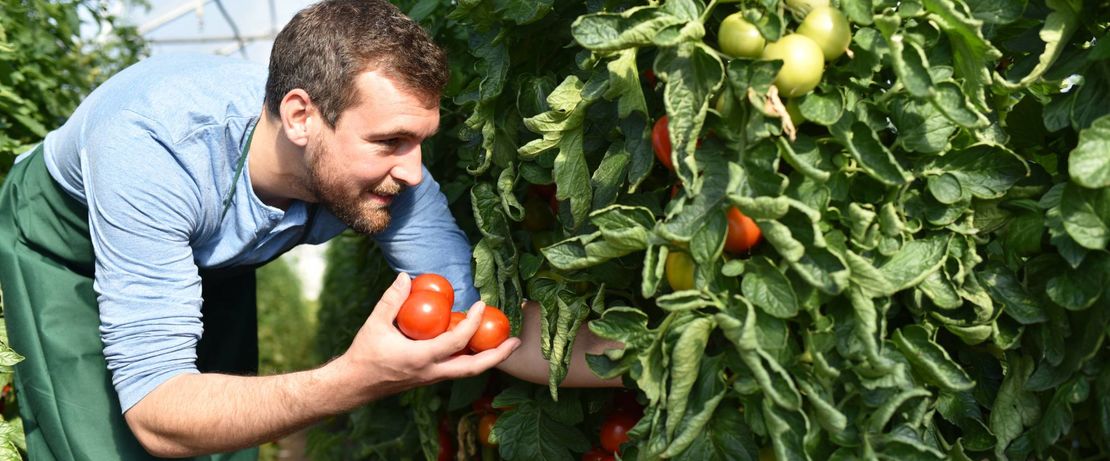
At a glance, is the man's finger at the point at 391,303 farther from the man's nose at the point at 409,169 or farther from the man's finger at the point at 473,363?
the man's nose at the point at 409,169

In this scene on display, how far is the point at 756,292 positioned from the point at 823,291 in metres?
0.07

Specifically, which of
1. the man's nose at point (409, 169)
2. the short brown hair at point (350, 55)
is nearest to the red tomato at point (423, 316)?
the man's nose at point (409, 169)

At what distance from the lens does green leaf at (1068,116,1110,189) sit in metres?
1.04

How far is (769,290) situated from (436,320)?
0.65 metres

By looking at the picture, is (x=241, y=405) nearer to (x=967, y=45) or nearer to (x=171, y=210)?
(x=171, y=210)

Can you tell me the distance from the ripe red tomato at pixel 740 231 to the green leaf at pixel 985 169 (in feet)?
0.79

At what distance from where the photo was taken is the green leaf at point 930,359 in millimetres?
1121

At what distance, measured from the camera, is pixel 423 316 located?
5.14 ft

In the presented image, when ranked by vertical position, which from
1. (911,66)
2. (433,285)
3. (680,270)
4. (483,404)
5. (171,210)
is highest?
(911,66)

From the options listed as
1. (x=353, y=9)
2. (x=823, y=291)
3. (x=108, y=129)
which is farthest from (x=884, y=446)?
(x=108, y=129)

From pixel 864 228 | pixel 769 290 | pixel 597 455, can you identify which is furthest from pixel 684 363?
pixel 597 455

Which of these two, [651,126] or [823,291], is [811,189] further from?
[651,126]

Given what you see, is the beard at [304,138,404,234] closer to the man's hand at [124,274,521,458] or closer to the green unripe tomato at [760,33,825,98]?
the man's hand at [124,274,521,458]

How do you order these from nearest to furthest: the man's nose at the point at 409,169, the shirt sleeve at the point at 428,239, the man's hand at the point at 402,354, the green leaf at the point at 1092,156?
the green leaf at the point at 1092,156, the man's hand at the point at 402,354, the man's nose at the point at 409,169, the shirt sleeve at the point at 428,239
